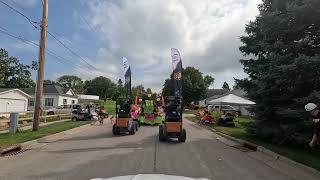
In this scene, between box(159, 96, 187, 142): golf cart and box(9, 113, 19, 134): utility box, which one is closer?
box(159, 96, 187, 142): golf cart

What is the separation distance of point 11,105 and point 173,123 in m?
39.8

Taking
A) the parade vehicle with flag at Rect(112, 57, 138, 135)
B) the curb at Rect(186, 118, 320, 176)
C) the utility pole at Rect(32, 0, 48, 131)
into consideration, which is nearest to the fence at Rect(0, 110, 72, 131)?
the utility pole at Rect(32, 0, 48, 131)

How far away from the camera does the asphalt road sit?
11.3 meters

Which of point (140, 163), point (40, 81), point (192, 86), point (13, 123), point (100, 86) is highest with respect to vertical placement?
point (100, 86)

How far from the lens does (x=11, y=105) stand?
182ft

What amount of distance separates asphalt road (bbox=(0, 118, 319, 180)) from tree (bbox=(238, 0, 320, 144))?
2287 millimetres

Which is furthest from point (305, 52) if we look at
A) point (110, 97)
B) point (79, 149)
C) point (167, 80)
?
point (110, 97)

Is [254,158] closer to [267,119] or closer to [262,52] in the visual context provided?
[267,119]

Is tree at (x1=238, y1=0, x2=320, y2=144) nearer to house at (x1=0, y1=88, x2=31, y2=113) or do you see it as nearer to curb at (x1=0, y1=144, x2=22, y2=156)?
curb at (x1=0, y1=144, x2=22, y2=156)

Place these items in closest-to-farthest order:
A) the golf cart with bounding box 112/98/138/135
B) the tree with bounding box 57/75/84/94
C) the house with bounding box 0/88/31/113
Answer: the golf cart with bounding box 112/98/138/135
the house with bounding box 0/88/31/113
the tree with bounding box 57/75/84/94

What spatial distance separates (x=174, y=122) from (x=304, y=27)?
7396mm

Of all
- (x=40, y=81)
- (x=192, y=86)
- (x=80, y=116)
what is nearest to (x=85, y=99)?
(x=192, y=86)

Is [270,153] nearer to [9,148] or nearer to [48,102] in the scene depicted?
[9,148]

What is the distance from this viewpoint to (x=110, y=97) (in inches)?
6324
